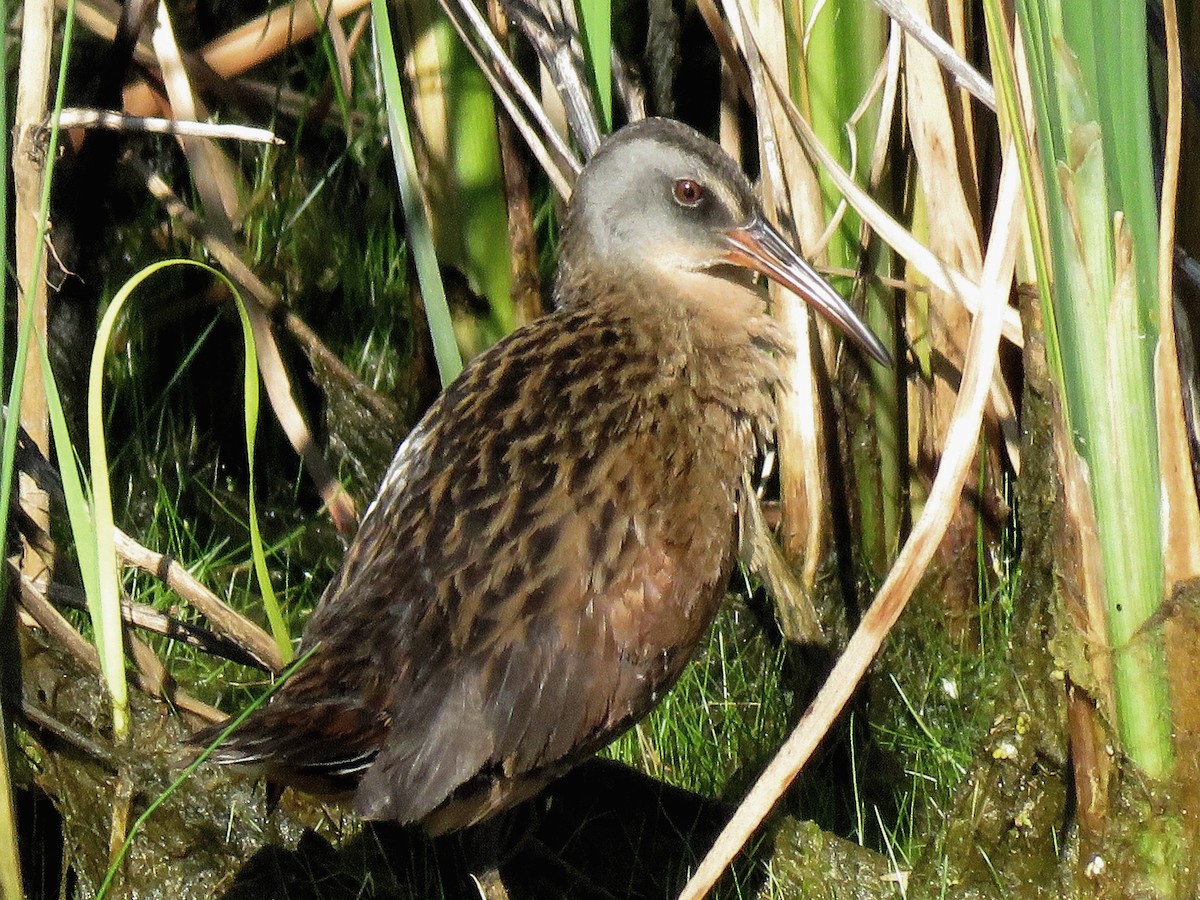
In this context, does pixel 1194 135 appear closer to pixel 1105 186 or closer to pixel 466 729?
pixel 1105 186

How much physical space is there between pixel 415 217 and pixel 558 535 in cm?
55

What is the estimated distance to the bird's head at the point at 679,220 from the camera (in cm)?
261

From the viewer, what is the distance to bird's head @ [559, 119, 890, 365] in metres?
2.61

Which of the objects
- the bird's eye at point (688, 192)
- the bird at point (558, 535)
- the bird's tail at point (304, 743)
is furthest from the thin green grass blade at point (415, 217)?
the bird's tail at point (304, 743)

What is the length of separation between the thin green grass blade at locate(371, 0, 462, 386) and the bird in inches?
3.5

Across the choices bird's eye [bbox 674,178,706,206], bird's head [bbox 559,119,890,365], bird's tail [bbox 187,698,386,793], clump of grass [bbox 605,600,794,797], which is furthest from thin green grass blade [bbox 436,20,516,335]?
bird's tail [bbox 187,698,386,793]

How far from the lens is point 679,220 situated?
106 inches

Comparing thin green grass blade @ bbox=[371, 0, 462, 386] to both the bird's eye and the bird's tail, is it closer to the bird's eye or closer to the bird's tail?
the bird's eye

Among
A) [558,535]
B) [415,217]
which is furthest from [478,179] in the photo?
[558,535]

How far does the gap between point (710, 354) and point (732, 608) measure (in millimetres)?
839

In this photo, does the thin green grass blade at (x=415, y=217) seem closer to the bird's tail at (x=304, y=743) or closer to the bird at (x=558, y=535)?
the bird at (x=558, y=535)

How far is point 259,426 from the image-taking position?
3613 mm

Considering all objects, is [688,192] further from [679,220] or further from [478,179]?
[478,179]

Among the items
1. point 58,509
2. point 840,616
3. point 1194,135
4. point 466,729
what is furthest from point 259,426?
point 1194,135
